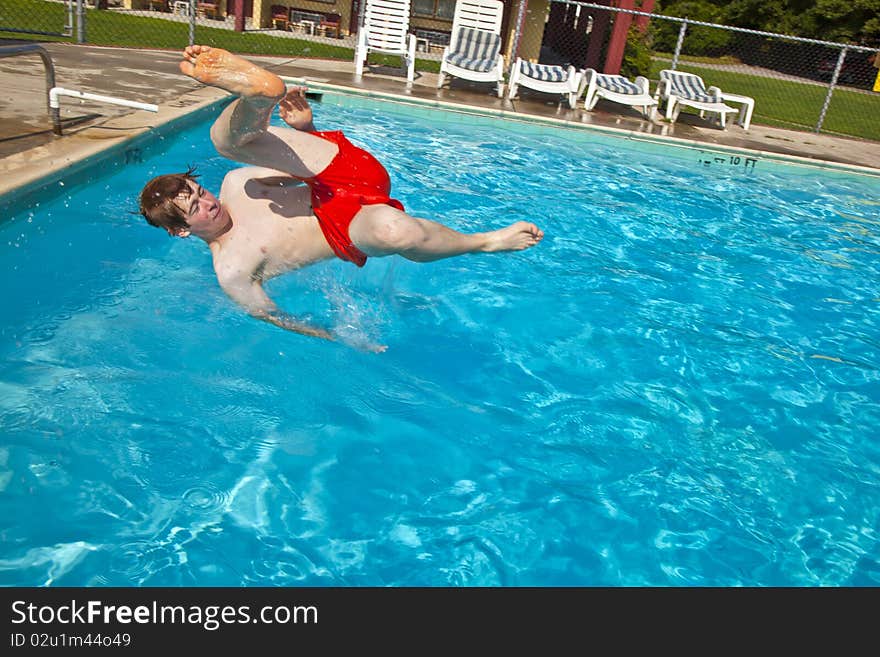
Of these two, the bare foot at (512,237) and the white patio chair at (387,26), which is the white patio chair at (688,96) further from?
the bare foot at (512,237)

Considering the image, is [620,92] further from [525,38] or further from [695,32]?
[695,32]

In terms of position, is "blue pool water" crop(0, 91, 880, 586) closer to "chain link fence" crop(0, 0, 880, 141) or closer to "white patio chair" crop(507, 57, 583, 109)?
"white patio chair" crop(507, 57, 583, 109)

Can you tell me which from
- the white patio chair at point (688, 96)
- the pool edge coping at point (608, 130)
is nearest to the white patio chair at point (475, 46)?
the pool edge coping at point (608, 130)

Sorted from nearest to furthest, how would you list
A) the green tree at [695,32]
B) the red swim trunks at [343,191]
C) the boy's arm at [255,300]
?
the red swim trunks at [343,191]
the boy's arm at [255,300]
the green tree at [695,32]

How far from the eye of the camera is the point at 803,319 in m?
5.77

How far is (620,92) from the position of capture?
12.3 metres

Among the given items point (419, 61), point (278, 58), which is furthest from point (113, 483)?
point (419, 61)

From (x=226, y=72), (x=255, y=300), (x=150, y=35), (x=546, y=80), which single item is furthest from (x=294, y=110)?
(x=150, y=35)

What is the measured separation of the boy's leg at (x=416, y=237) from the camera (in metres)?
3.21

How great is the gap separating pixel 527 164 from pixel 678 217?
2.13 m

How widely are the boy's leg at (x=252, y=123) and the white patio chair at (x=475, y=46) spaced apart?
9.53m

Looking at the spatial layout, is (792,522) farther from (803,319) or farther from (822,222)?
(822,222)

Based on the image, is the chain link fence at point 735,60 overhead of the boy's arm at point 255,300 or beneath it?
overhead

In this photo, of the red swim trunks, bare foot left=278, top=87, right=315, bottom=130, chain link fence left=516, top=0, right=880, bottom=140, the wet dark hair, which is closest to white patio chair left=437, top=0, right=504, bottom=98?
chain link fence left=516, top=0, right=880, bottom=140
